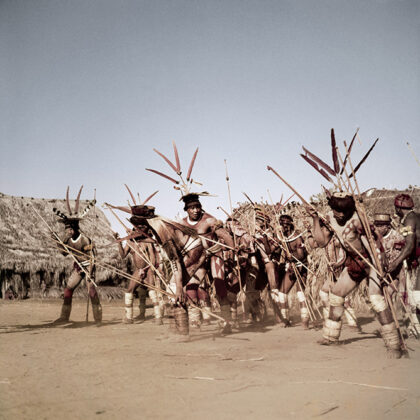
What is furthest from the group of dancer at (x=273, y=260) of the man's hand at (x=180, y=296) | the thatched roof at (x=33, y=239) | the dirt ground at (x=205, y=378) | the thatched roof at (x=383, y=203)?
the thatched roof at (x=33, y=239)

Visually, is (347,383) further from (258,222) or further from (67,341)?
(258,222)

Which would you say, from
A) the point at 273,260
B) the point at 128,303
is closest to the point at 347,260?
the point at 273,260

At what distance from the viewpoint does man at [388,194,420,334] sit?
5277 millimetres

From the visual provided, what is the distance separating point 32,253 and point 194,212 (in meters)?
10.4

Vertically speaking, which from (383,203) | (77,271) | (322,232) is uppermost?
(383,203)

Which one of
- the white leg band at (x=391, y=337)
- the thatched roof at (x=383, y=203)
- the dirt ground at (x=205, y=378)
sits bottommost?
the dirt ground at (x=205, y=378)

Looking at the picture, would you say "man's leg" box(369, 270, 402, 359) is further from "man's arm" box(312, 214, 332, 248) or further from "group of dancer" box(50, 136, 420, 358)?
"man's arm" box(312, 214, 332, 248)

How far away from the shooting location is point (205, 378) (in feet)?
12.2

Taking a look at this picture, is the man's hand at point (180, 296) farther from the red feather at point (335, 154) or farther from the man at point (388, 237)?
the man at point (388, 237)

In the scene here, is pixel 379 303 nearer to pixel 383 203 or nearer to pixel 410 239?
pixel 410 239

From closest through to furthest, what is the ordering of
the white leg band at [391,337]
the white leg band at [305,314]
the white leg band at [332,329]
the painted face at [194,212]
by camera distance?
the white leg band at [391,337], the white leg band at [332,329], the painted face at [194,212], the white leg band at [305,314]

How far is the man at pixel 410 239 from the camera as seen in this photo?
528 centimetres

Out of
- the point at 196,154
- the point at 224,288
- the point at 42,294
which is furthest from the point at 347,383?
the point at 42,294

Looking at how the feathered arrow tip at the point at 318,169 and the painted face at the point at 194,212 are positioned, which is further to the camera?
the painted face at the point at 194,212
